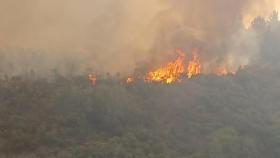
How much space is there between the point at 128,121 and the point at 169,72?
13747 mm

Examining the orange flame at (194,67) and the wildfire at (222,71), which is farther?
the wildfire at (222,71)

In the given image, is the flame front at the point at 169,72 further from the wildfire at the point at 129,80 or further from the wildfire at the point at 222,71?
the wildfire at the point at 222,71

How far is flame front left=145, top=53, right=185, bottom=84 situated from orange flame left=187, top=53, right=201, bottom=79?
924mm

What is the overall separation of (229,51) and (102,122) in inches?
1034

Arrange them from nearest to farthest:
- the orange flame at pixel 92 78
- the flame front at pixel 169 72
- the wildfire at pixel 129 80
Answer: the orange flame at pixel 92 78, the wildfire at pixel 129 80, the flame front at pixel 169 72

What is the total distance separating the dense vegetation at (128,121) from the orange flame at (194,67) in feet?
10.9

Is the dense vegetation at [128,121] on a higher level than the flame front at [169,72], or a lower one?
lower

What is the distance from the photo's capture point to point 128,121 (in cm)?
5494

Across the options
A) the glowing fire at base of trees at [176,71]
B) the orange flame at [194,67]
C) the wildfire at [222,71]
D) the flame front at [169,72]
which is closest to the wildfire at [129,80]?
the glowing fire at base of trees at [176,71]

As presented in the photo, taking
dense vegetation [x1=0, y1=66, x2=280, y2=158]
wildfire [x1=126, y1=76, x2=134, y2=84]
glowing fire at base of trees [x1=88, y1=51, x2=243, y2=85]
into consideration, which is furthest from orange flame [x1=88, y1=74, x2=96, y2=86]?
wildfire [x1=126, y1=76, x2=134, y2=84]

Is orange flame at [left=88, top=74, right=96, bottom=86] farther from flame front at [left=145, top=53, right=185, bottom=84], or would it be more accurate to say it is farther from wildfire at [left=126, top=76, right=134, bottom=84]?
flame front at [left=145, top=53, right=185, bottom=84]

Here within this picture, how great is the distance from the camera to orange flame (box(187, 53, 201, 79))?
69688 millimetres

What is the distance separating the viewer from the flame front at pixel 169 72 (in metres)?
65.2

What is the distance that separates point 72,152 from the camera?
154 feet
